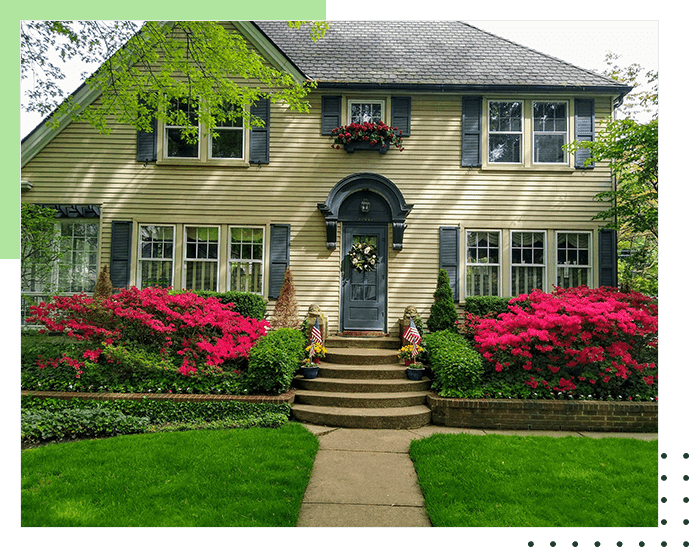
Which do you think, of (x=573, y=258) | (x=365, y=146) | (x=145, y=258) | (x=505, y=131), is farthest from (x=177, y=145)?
(x=573, y=258)

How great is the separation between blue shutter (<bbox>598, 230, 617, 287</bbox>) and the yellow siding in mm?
155

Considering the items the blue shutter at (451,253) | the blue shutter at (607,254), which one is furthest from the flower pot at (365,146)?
the blue shutter at (607,254)

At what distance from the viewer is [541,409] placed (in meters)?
4.53

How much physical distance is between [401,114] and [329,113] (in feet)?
4.20

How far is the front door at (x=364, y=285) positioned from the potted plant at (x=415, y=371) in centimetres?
181

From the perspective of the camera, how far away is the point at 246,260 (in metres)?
6.98

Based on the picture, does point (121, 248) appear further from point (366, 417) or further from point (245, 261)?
point (366, 417)

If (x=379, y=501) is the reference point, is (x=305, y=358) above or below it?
above

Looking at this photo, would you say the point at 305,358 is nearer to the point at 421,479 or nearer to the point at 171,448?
the point at 171,448

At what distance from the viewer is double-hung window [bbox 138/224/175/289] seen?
21.2ft

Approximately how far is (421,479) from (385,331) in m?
4.00

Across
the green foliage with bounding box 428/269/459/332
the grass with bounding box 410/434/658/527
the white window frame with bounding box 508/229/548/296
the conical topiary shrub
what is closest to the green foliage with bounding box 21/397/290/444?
the grass with bounding box 410/434/658/527

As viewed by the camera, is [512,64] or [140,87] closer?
[140,87]
